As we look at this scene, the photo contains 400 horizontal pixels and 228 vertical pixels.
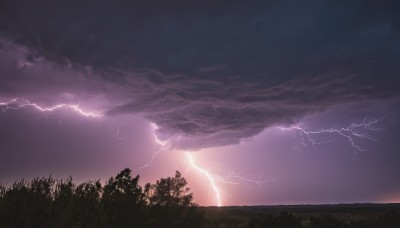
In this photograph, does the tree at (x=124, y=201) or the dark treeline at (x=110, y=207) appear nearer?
the dark treeline at (x=110, y=207)

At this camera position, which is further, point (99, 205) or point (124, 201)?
point (124, 201)

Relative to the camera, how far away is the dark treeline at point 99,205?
14.0 metres

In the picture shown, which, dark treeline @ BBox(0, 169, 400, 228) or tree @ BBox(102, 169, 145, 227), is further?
tree @ BBox(102, 169, 145, 227)

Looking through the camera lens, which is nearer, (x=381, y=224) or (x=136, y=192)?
(x=136, y=192)

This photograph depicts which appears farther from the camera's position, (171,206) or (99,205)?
(171,206)

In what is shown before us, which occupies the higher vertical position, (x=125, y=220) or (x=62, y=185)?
(x=62, y=185)

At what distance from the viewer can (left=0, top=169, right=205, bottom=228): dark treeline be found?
1395 cm

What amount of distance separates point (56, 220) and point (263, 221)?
15246 mm

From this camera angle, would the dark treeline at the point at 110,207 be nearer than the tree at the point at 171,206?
Yes

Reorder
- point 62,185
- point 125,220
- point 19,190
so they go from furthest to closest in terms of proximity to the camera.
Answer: point 125,220
point 62,185
point 19,190

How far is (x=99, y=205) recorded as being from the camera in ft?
52.8

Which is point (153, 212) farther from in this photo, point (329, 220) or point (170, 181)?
point (329, 220)

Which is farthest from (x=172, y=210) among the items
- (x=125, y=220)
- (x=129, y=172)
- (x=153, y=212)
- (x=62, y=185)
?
(x=62, y=185)

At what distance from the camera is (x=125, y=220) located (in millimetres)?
18938
